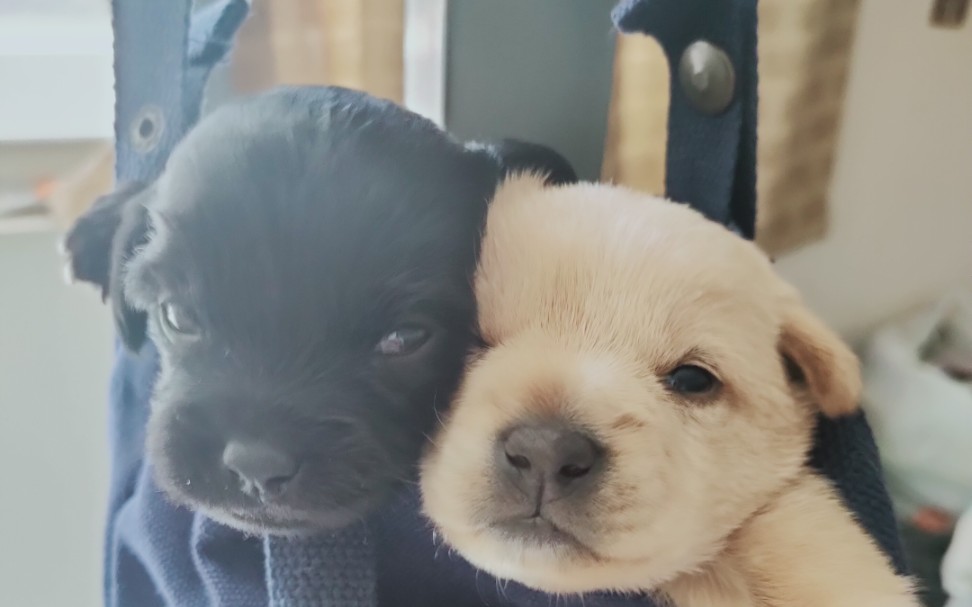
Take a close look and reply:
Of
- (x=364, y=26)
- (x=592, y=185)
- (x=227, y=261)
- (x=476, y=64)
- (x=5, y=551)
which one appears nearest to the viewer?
(x=227, y=261)

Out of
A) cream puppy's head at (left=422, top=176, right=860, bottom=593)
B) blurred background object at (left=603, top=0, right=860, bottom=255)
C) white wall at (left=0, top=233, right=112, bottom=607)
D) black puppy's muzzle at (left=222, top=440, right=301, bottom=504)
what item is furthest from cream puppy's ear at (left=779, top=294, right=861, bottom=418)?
white wall at (left=0, top=233, right=112, bottom=607)

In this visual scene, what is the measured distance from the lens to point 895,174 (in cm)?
162

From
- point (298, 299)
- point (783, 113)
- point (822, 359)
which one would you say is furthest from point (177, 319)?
point (783, 113)

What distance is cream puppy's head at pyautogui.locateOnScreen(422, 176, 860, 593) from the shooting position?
0.40 metres

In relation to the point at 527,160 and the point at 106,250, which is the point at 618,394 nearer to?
the point at 527,160

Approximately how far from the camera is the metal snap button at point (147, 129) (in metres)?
0.52

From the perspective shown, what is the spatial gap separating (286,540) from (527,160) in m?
0.25

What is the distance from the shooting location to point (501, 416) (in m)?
0.41

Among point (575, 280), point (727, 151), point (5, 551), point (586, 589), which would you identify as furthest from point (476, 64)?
point (5, 551)

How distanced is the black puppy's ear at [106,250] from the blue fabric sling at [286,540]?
0.13ft

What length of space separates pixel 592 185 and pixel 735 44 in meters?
0.14

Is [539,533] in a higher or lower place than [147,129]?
lower

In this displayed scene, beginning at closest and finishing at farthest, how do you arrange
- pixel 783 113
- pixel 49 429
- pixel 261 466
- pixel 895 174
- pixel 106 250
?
pixel 261 466 < pixel 106 250 < pixel 49 429 < pixel 783 113 < pixel 895 174

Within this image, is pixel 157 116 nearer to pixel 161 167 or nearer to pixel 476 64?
pixel 161 167
